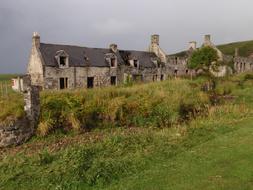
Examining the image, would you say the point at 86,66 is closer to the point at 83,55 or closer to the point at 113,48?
the point at 83,55

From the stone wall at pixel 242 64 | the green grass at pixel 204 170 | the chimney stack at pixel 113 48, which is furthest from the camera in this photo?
the stone wall at pixel 242 64

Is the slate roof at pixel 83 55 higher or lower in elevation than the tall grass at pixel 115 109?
higher

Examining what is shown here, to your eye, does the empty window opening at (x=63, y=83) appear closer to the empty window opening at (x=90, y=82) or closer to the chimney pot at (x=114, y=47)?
the empty window opening at (x=90, y=82)

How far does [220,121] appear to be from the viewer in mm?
19531

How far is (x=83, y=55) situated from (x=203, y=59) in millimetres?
16073

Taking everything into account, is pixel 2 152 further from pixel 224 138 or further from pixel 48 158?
pixel 224 138

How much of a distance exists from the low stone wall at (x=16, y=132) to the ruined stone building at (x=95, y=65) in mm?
15597

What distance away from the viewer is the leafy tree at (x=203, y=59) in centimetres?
4588

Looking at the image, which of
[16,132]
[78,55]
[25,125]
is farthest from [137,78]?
[16,132]

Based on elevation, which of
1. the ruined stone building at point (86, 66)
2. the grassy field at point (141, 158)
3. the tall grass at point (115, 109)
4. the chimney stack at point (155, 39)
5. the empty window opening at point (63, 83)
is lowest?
the grassy field at point (141, 158)

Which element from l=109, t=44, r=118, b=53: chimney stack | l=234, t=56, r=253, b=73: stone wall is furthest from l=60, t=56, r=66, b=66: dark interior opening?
l=234, t=56, r=253, b=73: stone wall

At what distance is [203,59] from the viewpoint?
1816 inches

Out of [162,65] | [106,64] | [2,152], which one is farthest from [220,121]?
[162,65]

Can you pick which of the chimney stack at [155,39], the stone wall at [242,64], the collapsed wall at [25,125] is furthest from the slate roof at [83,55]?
the stone wall at [242,64]
